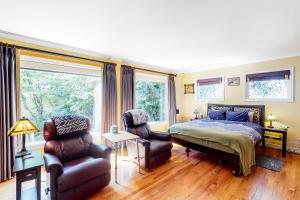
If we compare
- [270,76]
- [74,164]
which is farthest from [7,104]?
[270,76]

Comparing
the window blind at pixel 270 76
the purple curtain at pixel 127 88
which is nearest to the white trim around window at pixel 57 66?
the purple curtain at pixel 127 88

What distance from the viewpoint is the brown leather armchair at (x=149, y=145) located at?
288 centimetres

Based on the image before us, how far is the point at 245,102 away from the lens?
14.9 feet

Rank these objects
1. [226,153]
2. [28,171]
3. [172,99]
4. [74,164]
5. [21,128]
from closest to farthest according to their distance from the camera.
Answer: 1. [28,171]
2. [21,128]
3. [74,164]
4. [226,153]
5. [172,99]

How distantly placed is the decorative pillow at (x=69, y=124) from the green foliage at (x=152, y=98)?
7.47ft

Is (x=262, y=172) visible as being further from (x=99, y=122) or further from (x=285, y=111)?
(x=99, y=122)

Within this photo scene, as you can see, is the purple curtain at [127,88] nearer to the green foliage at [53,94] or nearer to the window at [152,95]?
the window at [152,95]

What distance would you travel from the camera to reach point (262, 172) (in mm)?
2826

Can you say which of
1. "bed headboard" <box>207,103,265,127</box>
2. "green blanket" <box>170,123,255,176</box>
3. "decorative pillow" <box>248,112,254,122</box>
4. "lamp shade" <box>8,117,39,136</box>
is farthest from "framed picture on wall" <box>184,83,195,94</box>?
"lamp shade" <box>8,117,39,136</box>

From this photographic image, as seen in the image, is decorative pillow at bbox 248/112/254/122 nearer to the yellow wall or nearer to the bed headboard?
the bed headboard

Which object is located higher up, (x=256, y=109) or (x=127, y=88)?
(x=127, y=88)

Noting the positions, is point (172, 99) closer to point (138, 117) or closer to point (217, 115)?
point (217, 115)

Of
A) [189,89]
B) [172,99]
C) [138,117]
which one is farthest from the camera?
[189,89]

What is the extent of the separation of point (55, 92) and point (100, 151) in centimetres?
180
